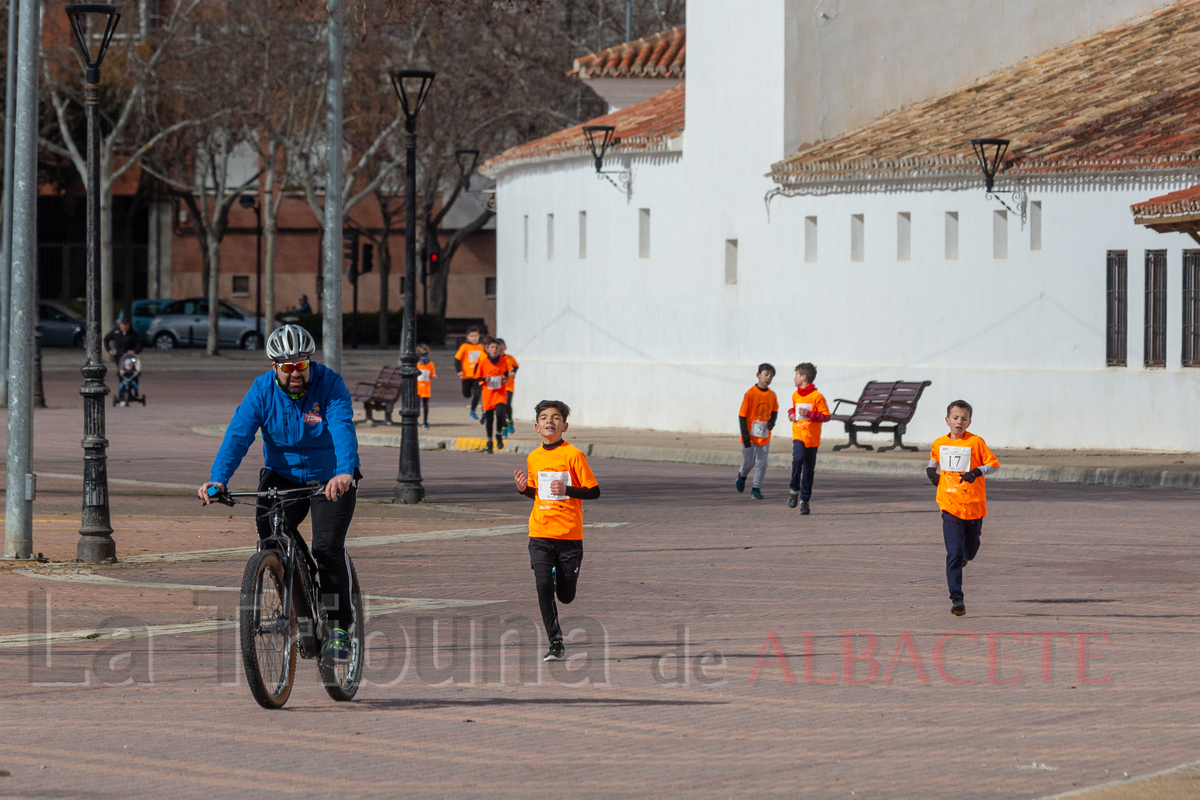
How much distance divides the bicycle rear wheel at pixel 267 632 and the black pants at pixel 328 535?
22 cm

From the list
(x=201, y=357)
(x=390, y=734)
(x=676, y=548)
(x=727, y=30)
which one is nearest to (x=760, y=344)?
(x=727, y=30)

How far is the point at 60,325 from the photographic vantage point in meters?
61.6

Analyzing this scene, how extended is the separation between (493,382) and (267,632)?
17.9m

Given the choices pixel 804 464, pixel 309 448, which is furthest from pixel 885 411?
pixel 309 448

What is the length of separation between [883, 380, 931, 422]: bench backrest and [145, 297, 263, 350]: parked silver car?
38.6 metres

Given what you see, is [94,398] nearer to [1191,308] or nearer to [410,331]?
[410,331]

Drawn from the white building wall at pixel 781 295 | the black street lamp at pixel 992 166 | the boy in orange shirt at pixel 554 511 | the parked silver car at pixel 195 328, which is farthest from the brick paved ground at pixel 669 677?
the parked silver car at pixel 195 328

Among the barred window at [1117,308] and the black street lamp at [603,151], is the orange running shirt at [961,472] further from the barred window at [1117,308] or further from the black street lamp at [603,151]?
the black street lamp at [603,151]

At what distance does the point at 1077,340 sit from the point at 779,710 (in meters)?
19.2

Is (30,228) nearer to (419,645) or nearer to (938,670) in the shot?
(419,645)

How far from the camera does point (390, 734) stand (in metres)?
7.64

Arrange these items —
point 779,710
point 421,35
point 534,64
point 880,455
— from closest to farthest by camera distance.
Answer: point 779,710 → point 880,455 → point 421,35 → point 534,64

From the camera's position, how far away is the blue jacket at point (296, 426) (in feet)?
26.5

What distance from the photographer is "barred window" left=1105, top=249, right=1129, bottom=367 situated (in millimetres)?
26047
